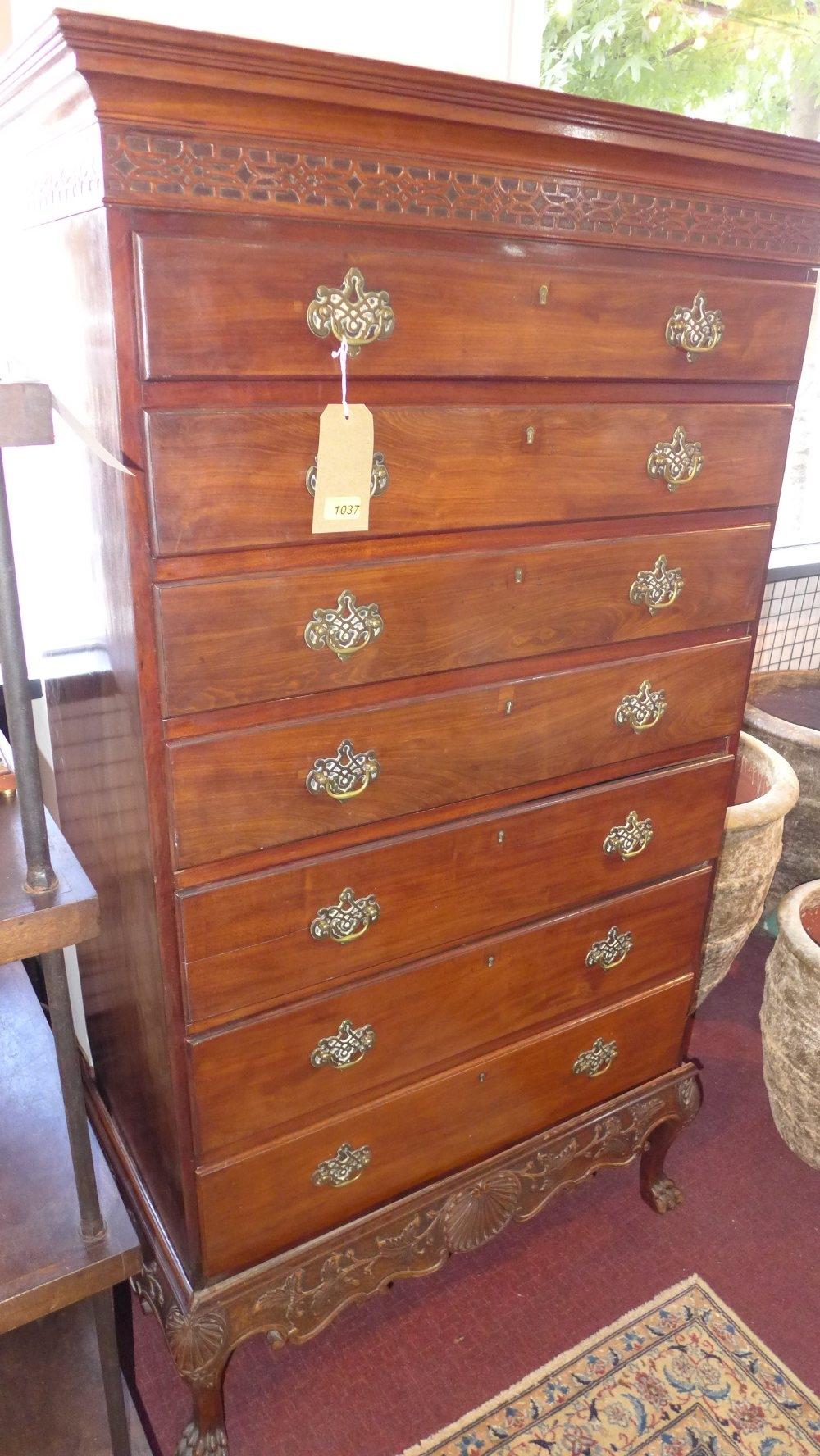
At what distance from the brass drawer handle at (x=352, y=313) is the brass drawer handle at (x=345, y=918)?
63 centimetres

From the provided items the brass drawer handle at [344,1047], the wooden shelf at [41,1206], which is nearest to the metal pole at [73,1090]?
the wooden shelf at [41,1206]

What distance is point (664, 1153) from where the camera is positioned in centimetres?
183

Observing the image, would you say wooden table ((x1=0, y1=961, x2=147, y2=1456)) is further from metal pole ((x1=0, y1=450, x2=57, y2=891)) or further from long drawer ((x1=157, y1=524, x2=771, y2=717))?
long drawer ((x1=157, y1=524, x2=771, y2=717))

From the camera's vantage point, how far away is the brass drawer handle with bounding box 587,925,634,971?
1.54 meters

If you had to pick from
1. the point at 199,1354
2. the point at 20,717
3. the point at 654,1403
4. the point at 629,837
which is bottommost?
the point at 654,1403

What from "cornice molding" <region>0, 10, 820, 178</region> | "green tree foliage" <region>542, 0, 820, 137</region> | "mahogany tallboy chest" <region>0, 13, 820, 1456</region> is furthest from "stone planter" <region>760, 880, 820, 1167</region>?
"green tree foliage" <region>542, 0, 820, 137</region>

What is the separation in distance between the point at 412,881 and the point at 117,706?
433 millimetres

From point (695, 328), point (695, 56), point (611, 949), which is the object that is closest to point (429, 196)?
point (695, 328)

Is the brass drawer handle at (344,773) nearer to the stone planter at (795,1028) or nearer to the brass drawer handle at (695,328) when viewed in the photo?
the brass drawer handle at (695,328)

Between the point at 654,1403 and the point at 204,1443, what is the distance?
685 millimetres

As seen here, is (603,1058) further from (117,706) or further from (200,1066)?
(117,706)

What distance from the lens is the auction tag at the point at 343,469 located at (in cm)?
101

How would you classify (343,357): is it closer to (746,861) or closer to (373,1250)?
(373,1250)

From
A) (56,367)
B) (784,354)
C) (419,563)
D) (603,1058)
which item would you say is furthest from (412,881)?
(784,354)
